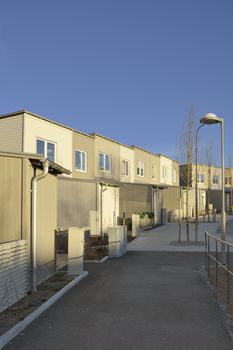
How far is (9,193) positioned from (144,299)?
3.38 meters

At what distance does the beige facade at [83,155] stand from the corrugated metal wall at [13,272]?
52.0 feet

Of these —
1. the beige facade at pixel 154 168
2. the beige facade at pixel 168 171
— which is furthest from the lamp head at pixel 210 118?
the beige facade at pixel 168 171

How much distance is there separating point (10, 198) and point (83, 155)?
17755 millimetres

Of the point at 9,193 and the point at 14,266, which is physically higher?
the point at 9,193

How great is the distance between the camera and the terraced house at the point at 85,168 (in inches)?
808

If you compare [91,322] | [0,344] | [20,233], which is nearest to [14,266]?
[20,233]

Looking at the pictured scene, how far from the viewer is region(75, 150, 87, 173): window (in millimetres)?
25413

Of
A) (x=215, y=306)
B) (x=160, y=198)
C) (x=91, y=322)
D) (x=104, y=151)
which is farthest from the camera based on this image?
(x=160, y=198)

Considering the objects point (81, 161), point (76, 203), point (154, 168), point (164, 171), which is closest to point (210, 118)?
point (76, 203)

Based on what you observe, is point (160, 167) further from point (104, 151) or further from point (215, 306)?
point (215, 306)

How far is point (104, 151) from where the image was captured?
29.6m

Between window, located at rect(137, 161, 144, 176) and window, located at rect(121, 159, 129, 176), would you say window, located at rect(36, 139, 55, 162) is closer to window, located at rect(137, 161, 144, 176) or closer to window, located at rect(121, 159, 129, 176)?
window, located at rect(121, 159, 129, 176)

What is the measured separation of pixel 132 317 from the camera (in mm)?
7223

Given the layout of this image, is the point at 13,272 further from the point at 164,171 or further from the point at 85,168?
the point at 164,171
